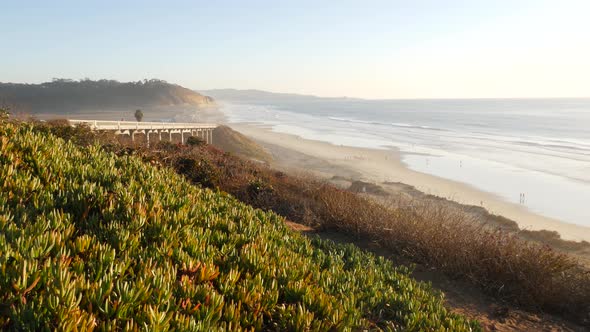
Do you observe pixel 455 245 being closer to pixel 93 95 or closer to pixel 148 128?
pixel 148 128

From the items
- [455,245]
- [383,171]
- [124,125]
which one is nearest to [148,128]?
[124,125]

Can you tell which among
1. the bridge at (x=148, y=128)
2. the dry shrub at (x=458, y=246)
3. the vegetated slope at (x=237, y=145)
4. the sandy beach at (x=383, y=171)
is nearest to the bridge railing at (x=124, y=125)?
the bridge at (x=148, y=128)

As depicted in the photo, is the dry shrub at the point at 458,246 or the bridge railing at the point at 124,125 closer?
the dry shrub at the point at 458,246

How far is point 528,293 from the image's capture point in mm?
6820

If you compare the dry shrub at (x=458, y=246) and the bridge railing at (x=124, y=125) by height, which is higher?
the bridge railing at (x=124, y=125)

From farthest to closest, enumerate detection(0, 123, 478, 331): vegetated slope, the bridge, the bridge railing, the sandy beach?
the bridge < the bridge railing < the sandy beach < detection(0, 123, 478, 331): vegetated slope

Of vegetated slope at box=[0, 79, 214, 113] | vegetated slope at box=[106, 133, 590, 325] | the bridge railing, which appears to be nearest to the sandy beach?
the bridge railing

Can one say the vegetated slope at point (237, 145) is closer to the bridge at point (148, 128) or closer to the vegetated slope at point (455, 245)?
the bridge at point (148, 128)

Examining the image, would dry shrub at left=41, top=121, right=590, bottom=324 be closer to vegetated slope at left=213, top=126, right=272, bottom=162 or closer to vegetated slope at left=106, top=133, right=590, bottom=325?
vegetated slope at left=106, top=133, right=590, bottom=325

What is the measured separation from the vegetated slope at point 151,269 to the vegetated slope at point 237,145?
1166 inches

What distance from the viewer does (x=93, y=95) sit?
114562 millimetres

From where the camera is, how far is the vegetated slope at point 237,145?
37303 mm

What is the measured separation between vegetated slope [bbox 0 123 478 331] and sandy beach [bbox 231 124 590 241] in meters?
16.3

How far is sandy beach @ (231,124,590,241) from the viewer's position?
1944 centimetres
